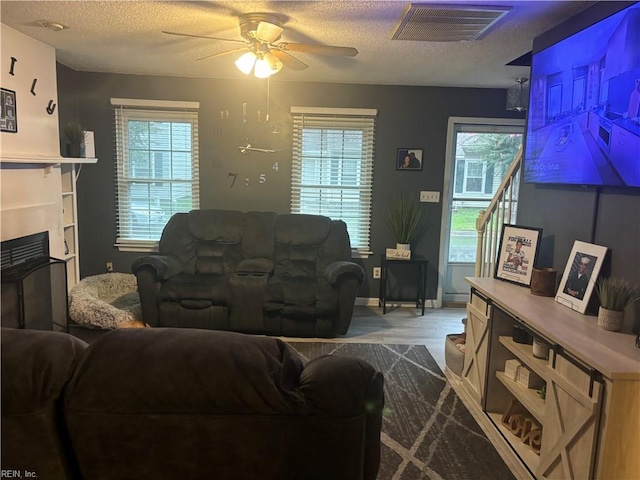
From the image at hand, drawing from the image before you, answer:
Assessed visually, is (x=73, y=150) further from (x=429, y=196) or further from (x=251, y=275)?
(x=429, y=196)

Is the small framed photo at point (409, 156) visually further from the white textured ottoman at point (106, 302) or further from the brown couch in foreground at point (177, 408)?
the brown couch in foreground at point (177, 408)

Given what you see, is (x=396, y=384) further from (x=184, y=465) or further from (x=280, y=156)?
(x=280, y=156)

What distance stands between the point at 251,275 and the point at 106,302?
140cm

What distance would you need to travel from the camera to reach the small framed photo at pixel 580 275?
2326mm

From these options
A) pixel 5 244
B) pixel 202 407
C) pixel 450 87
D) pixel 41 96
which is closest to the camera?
pixel 202 407

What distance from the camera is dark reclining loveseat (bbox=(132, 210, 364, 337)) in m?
4.09

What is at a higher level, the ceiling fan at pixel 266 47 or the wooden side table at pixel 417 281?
the ceiling fan at pixel 266 47

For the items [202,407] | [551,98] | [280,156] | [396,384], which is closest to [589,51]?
[551,98]

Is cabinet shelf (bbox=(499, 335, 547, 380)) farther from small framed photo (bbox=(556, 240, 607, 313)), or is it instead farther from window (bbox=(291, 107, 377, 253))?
window (bbox=(291, 107, 377, 253))

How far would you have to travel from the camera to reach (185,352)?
119 cm

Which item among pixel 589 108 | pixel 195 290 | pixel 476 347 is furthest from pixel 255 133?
pixel 589 108

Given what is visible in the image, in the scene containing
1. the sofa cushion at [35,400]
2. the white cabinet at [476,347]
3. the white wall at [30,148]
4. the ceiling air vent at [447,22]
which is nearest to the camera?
the sofa cushion at [35,400]

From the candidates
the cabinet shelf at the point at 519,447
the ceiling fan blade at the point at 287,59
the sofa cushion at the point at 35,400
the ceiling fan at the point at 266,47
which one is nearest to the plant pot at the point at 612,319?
the cabinet shelf at the point at 519,447

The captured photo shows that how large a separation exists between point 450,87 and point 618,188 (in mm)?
3088
